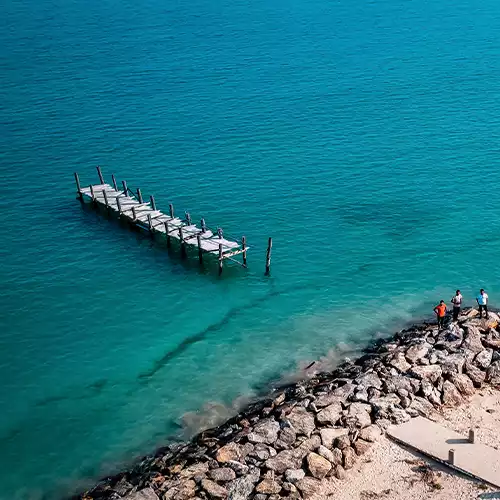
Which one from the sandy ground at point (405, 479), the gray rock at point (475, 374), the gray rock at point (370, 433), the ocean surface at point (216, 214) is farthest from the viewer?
the ocean surface at point (216, 214)

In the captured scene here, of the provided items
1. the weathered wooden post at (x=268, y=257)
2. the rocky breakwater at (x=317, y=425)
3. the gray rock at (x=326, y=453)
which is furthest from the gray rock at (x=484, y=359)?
the weathered wooden post at (x=268, y=257)

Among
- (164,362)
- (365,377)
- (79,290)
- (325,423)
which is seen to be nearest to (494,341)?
(365,377)

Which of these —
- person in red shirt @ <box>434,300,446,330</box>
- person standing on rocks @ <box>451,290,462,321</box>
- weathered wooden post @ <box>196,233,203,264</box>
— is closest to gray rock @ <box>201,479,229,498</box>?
person in red shirt @ <box>434,300,446,330</box>

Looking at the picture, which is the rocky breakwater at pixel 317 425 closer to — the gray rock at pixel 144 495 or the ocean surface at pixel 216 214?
the gray rock at pixel 144 495

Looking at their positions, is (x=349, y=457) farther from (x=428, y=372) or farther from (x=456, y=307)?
(x=456, y=307)

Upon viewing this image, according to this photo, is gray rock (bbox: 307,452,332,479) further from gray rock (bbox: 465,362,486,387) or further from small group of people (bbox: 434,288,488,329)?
small group of people (bbox: 434,288,488,329)

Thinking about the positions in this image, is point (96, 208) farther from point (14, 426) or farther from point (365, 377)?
point (365, 377)

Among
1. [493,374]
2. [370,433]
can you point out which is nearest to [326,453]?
[370,433]
